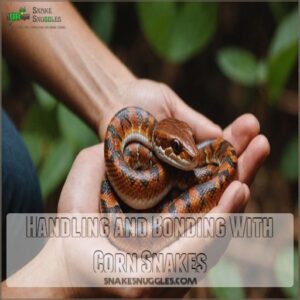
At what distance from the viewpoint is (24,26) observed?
5.35ft

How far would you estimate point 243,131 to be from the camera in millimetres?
1443

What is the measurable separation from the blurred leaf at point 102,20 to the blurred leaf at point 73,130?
47cm

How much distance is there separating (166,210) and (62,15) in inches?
28.1

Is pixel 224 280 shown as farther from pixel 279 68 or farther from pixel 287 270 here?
pixel 279 68

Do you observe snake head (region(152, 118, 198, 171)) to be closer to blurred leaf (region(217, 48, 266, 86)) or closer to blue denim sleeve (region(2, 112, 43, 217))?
blue denim sleeve (region(2, 112, 43, 217))

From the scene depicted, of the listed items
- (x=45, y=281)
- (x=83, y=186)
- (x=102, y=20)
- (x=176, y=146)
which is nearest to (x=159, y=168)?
(x=176, y=146)

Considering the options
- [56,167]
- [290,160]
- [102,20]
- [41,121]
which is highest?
[102,20]

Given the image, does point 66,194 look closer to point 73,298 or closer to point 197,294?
point 73,298

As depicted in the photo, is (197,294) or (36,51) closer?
(36,51)

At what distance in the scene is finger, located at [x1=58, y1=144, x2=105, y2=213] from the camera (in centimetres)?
133

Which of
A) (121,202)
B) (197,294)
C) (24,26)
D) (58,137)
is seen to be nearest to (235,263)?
(197,294)

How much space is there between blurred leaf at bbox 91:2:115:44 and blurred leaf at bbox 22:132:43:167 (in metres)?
0.52

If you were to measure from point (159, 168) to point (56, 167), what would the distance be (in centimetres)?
79

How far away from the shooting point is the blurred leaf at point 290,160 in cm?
256
